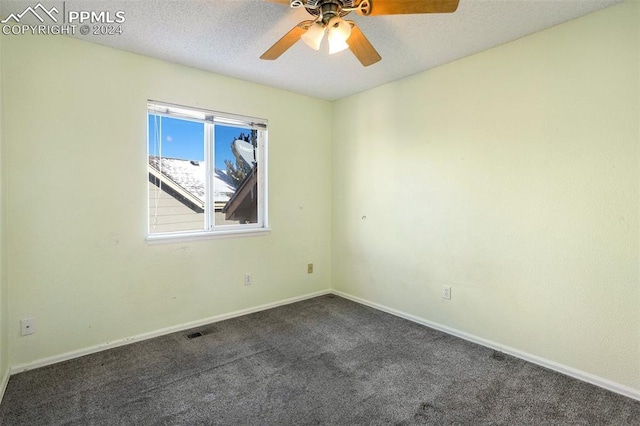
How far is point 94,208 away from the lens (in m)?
2.47

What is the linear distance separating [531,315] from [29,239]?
363cm

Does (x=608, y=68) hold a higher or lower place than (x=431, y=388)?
higher

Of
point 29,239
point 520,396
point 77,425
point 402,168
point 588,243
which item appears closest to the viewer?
point 77,425

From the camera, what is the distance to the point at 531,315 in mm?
2359

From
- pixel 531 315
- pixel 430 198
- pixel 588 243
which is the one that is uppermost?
pixel 430 198

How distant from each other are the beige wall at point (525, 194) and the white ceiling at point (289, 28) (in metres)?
0.23

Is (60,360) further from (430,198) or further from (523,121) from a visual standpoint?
(523,121)

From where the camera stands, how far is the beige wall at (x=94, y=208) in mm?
2207

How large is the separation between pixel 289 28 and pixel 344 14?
2.10ft

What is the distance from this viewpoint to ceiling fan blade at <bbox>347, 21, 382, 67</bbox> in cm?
177

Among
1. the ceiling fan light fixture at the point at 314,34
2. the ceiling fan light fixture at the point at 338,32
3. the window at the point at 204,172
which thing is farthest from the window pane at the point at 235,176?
the ceiling fan light fixture at the point at 338,32

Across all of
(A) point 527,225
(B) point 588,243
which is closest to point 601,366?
(B) point 588,243

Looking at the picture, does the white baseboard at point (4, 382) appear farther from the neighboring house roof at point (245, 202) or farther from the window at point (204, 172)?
the neighboring house roof at point (245, 202)

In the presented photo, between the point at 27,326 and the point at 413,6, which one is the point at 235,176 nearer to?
the point at 27,326
